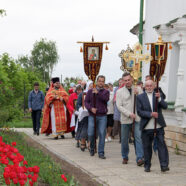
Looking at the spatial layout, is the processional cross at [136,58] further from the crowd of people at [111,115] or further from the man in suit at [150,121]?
the man in suit at [150,121]

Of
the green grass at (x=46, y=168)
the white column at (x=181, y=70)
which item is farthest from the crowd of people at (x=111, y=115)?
the green grass at (x=46, y=168)

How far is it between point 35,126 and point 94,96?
242 inches

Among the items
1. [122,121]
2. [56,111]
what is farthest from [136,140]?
[56,111]

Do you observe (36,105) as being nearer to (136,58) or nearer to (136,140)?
(136,58)

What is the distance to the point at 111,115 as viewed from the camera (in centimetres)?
1420

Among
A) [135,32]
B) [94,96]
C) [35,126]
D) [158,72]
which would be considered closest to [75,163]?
[94,96]

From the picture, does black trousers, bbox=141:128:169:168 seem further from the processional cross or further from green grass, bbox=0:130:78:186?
the processional cross

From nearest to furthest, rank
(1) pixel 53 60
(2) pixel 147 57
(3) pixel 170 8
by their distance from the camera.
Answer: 1. (2) pixel 147 57
2. (3) pixel 170 8
3. (1) pixel 53 60

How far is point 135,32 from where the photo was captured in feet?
53.4

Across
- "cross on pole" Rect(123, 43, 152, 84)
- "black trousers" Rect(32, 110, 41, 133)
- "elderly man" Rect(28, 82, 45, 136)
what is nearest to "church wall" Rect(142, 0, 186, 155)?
"cross on pole" Rect(123, 43, 152, 84)

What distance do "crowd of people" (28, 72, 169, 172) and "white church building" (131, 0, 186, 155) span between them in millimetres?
925

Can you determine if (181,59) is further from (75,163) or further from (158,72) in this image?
(75,163)

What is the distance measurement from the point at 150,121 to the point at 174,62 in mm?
4163

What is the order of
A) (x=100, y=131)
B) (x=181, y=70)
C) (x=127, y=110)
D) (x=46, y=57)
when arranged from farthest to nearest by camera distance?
(x=46, y=57) → (x=181, y=70) → (x=100, y=131) → (x=127, y=110)
